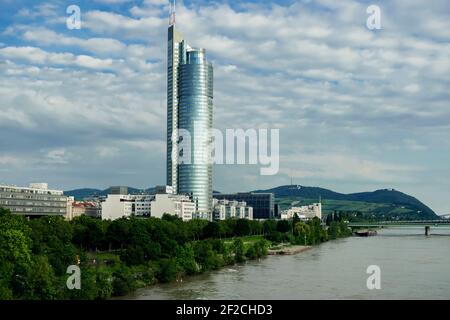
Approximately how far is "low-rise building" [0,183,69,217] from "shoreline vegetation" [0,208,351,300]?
9.28 m

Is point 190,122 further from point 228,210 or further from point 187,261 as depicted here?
point 187,261

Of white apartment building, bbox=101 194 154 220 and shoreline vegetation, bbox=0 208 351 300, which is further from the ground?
white apartment building, bbox=101 194 154 220

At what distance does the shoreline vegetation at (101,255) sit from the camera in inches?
500

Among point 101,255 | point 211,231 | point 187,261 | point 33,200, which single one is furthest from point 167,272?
point 33,200

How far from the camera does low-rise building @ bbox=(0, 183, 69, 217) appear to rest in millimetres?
37438

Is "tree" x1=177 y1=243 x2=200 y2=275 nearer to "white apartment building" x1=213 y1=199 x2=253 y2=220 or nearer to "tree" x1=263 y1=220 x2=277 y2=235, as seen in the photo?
"tree" x1=263 y1=220 x2=277 y2=235

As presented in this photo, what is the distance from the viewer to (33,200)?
39.8 metres

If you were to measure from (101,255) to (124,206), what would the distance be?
99.1 feet

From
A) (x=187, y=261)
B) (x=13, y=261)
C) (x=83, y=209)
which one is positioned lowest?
(x=187, y=261)

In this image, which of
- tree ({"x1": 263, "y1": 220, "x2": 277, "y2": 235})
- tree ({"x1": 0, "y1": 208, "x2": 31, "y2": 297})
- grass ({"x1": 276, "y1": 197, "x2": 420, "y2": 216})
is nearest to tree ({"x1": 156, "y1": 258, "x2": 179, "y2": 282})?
tree ({"x1": 0, "y1": 208, "x2": 31, "y2": 297})

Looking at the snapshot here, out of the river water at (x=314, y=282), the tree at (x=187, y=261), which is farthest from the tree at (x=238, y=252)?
the tree at (x=187, y=261)

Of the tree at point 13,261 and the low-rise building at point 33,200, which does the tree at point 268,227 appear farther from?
the tree at point 13,261
